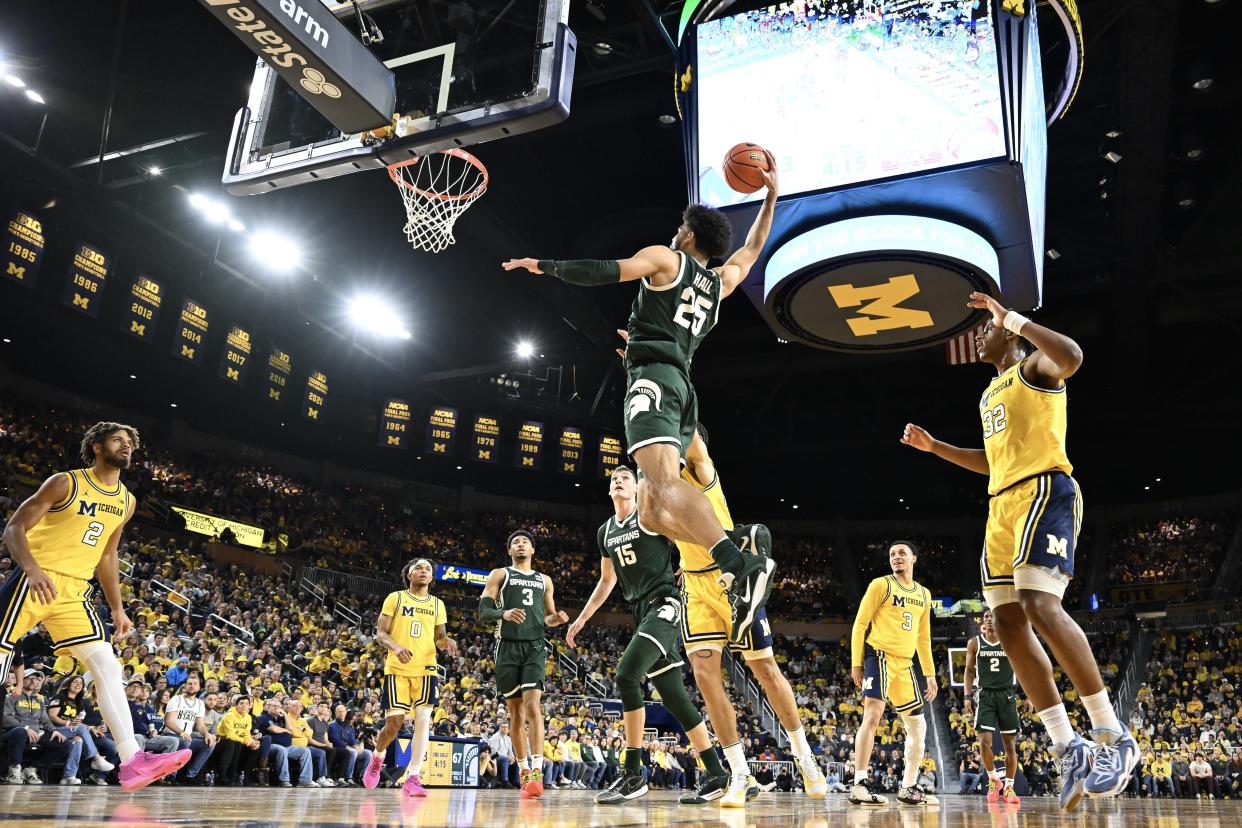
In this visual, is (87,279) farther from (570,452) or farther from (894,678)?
(894,678)

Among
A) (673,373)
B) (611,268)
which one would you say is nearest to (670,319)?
(673,373)

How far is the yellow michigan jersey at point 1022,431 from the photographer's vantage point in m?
3.98

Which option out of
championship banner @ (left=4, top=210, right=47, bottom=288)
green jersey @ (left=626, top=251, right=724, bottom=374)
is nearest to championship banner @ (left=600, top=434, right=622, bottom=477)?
championship banner @ (left=4, top=210, right=47, bottom=288)

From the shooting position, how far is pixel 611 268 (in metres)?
3.83

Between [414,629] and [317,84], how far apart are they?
4.78m

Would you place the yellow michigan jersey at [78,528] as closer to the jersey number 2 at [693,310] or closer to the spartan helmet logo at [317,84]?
the spartan helmet logo at [317,84]

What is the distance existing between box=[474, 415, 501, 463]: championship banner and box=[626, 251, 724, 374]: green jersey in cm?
2590

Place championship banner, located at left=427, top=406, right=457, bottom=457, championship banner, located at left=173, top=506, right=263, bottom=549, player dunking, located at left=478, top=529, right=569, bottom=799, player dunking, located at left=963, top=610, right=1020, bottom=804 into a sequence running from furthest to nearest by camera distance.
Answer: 1. championship banner, located at left=427, top=406, right=457, bottom=457
2. championship banner, located at left=173, top=506, right=263, bottom=549
3. player dunking, located at left=963, top=610, right=1020, bottom=804
4. player dunking, located at left=478, top=529, right=569, bottom=799

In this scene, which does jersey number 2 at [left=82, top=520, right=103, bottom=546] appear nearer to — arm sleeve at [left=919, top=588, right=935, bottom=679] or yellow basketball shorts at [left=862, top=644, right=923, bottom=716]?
yellow basketball shorts at [left=862, top=644, right=923, bottom=716]

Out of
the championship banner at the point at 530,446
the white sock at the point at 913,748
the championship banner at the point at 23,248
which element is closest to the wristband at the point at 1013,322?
the white sock at the point at 913,748

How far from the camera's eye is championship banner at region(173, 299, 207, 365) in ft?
70.0

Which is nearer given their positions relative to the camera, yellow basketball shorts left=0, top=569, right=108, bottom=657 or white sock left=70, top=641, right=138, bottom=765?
yellow basketball shorts left=0, top=569, right=108, bottom=657

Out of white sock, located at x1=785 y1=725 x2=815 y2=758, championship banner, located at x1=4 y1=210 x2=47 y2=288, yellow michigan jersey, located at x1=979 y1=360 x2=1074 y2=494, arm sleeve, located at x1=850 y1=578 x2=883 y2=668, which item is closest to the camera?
yellow michigan jersey, located at x1=979 y1=360 x2=1074 y2=494

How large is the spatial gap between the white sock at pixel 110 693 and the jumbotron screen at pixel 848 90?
694cm
